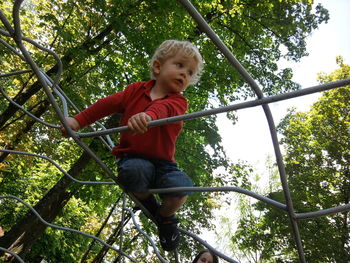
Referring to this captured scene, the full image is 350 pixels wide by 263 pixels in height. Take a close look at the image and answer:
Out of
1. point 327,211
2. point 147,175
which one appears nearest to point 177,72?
point 147,175

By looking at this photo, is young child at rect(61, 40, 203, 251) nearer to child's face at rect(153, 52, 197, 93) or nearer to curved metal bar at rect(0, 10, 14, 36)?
child's face at rect(153, 52, 197, 93)

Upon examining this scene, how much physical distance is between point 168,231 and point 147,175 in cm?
29

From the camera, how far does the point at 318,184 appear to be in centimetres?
1031

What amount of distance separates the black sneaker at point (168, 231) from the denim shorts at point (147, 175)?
113 mm

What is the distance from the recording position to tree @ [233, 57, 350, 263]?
9.15 meters

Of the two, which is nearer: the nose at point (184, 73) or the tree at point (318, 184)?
the nose at point (184, 73)

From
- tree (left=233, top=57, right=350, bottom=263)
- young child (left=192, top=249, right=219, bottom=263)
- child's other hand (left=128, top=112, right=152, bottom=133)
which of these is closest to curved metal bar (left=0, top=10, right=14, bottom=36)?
child's other hand (left=128, top=112, right=152, bottom=133)

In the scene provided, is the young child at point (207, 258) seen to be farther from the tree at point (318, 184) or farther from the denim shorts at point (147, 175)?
the tree at point (318, 184)

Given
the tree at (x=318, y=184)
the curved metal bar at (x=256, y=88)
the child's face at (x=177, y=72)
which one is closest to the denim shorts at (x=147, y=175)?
the child's face at (x=177, y=72)

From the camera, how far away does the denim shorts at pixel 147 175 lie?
1287 millimetres

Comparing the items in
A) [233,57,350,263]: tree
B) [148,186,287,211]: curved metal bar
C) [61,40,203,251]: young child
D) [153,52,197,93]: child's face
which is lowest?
[148,186,287,211]: curved metal bar

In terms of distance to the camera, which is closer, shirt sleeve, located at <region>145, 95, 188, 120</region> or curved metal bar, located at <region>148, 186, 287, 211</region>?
curved metal bar, located at <region>148, 186, 287, 211</region>

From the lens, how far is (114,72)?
604 centimetres

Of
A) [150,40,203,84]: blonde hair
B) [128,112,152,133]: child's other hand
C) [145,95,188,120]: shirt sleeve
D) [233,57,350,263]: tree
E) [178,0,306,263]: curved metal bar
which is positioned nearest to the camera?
[178,0,306,263]: curved metal bar
